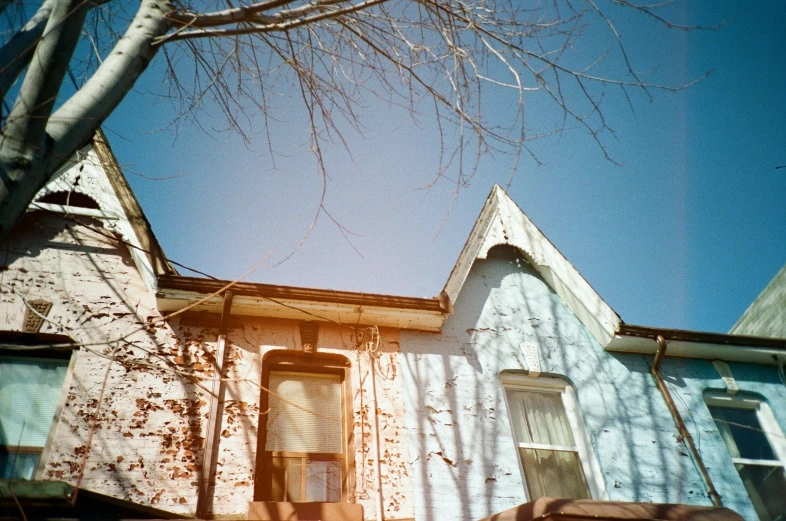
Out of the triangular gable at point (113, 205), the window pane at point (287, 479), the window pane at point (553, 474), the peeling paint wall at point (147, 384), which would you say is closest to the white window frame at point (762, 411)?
the window pane at point (553, 474)

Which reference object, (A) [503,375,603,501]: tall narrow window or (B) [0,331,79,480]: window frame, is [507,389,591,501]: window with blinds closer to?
(A) [503,375,603,501]: tall narrow window

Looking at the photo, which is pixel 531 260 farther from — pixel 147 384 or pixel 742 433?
pixel 147 384

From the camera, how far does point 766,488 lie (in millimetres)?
6871

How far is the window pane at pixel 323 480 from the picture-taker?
18.0 ft

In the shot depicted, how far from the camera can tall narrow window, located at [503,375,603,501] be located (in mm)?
6207

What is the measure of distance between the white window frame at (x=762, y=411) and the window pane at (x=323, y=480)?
17.4 feet

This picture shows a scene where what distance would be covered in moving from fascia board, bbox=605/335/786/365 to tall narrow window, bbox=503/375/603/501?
3.77 feet

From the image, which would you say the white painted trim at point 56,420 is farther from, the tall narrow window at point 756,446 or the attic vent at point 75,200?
the tall narrow window at point 756,446

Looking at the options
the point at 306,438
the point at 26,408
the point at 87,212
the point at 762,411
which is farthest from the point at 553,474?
the point at 87,212

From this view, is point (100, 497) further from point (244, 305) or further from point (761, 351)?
point (761, 351)

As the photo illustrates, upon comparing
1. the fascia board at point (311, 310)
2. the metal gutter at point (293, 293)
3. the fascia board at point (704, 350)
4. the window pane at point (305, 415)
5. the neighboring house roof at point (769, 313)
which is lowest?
the window pane at point (305, 415)

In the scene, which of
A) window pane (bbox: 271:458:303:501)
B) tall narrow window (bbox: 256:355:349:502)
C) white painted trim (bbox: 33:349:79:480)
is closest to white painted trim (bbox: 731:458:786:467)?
tall narrow window (bbox: 256:355:349:502)

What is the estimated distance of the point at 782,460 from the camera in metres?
7.12

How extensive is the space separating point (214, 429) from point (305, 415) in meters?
1.01
